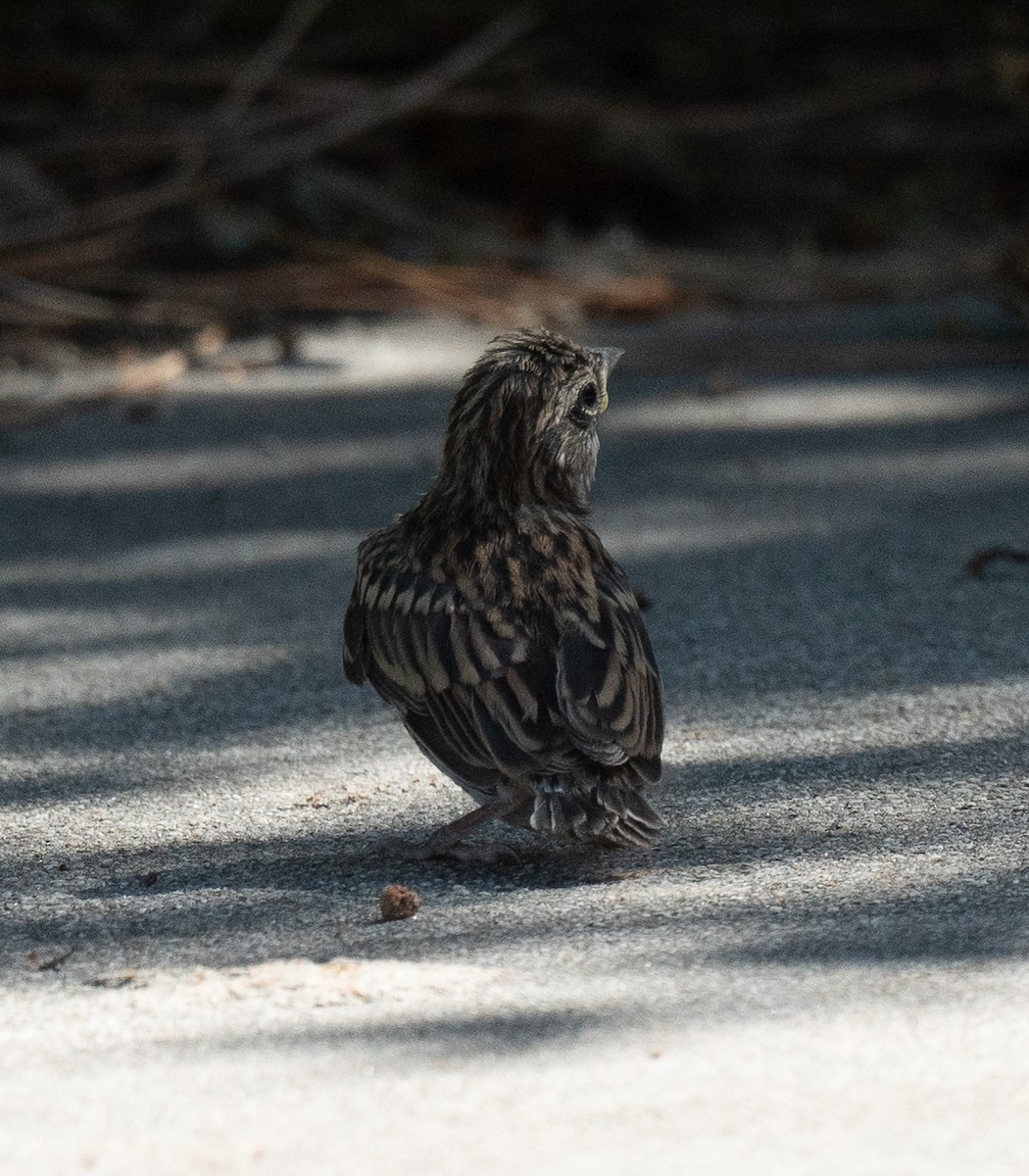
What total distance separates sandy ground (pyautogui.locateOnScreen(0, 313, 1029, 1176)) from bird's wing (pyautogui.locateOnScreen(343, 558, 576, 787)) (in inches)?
8.0

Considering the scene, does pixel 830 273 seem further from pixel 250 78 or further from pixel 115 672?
pixel 115 672

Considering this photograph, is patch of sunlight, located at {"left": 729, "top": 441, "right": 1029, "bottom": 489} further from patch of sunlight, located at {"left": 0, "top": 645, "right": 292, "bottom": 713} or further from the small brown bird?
the small brown bird

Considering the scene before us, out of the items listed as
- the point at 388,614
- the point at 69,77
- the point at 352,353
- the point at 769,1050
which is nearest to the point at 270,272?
the point at 352,353

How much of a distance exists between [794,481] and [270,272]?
3241 mm

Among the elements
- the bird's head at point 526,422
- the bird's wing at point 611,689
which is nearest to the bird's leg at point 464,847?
the bird's wing at point 611,689

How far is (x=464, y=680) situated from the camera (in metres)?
2.80

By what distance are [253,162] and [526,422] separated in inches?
229

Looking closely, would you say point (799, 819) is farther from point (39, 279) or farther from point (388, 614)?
point (39, 279)

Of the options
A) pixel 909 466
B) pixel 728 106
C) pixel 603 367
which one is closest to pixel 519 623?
pixel 603 367

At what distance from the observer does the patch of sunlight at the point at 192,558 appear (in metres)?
4.90

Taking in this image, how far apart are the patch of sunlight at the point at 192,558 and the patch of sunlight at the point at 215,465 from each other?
0.66 metres

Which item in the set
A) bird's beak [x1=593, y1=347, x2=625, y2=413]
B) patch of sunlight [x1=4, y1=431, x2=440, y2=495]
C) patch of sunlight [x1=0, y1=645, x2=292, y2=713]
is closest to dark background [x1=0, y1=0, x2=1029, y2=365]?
patch of sunlight [x1=4, y1=431, x2=440, y2=495]

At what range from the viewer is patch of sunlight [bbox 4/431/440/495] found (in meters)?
5.83

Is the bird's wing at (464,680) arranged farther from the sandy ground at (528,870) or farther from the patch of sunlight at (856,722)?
the patch of sunlight at (856,722)
